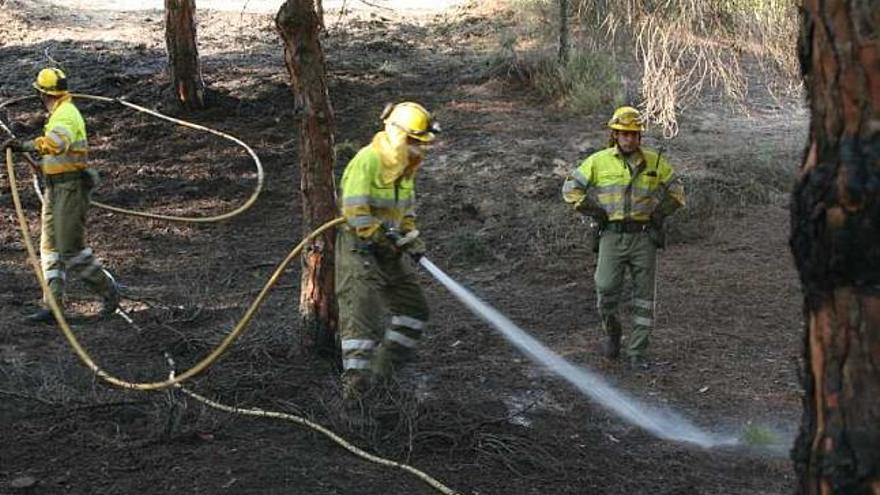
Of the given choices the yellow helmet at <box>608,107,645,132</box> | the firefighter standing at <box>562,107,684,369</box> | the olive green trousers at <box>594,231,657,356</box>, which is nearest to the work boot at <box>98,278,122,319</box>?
the firefighter standing at <box>562,107,684,369</box>

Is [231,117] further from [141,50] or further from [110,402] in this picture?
[110,402]

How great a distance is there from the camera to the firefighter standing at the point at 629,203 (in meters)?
7.54

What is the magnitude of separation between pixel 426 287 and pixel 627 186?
2.93 meters

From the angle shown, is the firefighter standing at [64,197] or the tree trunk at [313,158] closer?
the tree trunk at [313,158]

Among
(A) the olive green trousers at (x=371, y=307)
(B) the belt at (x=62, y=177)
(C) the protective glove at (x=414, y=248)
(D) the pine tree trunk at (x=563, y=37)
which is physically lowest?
(A) the olive green trousers at (x=371, y=307)

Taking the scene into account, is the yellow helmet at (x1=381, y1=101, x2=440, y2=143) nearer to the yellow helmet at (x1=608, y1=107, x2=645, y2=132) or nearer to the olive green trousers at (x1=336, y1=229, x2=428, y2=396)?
the olive green trousers at (x1=336, y1=229, x2=428, y2=396)

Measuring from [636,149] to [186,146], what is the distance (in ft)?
24.8

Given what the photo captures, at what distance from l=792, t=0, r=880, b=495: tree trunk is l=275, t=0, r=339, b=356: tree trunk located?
169 inches

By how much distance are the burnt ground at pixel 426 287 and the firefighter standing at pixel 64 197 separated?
1.18ft

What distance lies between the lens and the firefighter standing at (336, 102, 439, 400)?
242 inches

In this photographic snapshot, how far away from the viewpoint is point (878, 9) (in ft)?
9.60

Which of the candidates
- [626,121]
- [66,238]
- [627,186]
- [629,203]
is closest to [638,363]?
[629,203]

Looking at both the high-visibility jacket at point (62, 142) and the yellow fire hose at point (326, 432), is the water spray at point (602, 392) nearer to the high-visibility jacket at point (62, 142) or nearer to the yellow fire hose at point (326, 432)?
the yellow fire hose at point (326, 432)

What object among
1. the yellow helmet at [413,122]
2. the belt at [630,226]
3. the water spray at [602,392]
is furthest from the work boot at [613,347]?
the yellow helmet at [413,122]
